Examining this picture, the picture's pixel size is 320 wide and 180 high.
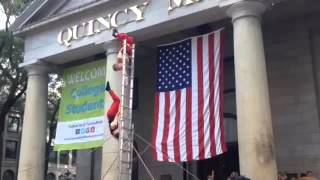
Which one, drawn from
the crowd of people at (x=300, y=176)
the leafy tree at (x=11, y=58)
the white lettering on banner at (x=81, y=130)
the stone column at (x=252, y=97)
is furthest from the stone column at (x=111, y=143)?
the leafy tree at (x=11, y=58)

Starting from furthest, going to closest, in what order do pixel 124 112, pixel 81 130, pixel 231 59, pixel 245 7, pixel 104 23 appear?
pixel 231 59, pixel 81 130, pixel 104 23, pixel 245 7, pixel 124 112

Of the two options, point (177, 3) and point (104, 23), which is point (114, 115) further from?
point (104, 23)

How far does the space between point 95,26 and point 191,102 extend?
14.6 feet

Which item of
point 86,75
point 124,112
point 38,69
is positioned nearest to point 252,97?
point 124,112

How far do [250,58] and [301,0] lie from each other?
141 inches

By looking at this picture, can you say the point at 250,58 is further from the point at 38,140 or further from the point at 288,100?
the point at 38,140

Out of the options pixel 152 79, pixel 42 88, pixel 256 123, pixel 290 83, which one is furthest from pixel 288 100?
pixel 42 88

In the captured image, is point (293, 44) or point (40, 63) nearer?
point (293, 44)

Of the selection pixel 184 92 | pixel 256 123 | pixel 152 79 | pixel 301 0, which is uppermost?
pixel 301 0

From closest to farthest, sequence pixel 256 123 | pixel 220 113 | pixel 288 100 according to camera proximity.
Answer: pixel 256 123 < pixel 220 113 < pixel 288 100

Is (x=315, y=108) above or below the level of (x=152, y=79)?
below

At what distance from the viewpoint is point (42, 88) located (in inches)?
691

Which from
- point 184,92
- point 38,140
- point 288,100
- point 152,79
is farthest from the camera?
point 152,79

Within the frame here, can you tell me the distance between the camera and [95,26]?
52.3 ft
